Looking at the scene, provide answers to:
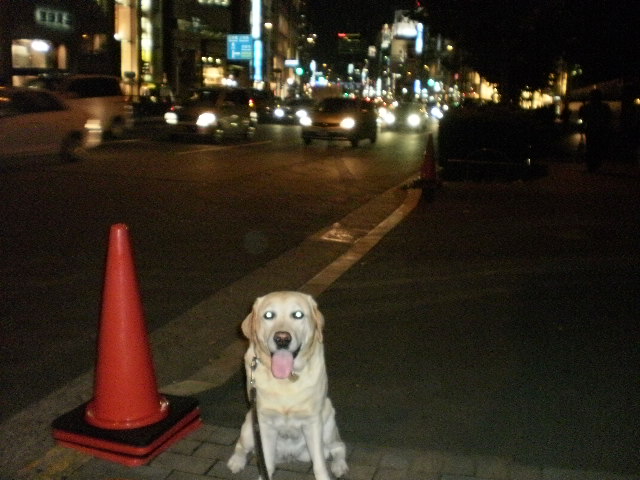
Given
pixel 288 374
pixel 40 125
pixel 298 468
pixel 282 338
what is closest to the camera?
pixel 282 338

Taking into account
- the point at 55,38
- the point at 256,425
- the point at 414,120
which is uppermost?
the point at 55,38

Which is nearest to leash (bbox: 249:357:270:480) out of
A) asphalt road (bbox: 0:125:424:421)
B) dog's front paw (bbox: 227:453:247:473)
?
dog's front paw (bbox: 227:453:247:473)

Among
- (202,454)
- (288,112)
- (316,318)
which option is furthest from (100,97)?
(288,112)

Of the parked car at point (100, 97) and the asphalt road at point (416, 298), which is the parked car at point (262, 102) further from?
the asphalt road at point (416, 298)

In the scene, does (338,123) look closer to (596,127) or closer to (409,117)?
(596,127)

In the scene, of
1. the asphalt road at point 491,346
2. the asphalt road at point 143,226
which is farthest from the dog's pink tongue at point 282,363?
the asphalt road at point 143,226

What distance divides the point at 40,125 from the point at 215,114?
392 inches

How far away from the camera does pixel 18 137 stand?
17.5m

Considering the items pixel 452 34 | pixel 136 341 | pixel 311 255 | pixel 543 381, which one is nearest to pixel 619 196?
pixel 311 255

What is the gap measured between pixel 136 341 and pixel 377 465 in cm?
135

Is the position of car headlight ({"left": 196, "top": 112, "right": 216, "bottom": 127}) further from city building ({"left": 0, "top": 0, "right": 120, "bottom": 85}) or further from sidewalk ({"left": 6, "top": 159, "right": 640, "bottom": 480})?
sidewalk ({"left": 6, "top": 159, "right": 640, "bottom": 480})

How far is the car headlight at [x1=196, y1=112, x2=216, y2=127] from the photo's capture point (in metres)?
27.5

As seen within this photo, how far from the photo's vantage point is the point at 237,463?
414cm

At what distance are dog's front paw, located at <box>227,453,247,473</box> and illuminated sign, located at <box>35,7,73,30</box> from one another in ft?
136
